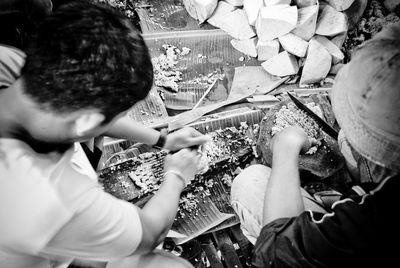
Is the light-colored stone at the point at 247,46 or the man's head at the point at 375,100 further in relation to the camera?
the light-colored stone at the point at 247,46

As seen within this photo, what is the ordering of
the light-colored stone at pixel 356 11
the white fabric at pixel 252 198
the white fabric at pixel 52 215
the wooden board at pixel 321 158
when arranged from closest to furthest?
the white fabric at pixel 52 215, the white fabric at pixel 252 198, the wooden board at pixel 321 158, the light-colored stone at pixel 356 11

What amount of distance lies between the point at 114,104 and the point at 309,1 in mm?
2667

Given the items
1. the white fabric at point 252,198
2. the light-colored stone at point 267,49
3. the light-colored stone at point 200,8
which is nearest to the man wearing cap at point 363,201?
the white fabric at point 252,198

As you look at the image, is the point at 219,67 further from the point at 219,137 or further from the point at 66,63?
the point at 66,63

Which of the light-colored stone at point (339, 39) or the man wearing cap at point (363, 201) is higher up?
the man wearing cap at point (363, 201)

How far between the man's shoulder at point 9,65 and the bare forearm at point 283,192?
126 cm

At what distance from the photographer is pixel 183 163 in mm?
1713

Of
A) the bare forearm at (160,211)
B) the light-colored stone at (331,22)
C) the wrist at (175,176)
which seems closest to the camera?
the bare forearm at (160,211)

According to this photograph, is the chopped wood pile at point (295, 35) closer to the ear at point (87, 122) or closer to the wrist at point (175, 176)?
the wrist at point (175, 176)

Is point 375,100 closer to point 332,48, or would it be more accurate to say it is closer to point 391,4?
point 332,48

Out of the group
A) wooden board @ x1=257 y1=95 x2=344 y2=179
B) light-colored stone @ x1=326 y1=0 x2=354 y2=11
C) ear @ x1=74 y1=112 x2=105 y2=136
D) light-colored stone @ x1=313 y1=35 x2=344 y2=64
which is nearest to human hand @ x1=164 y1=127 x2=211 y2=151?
wooden board @ x1=257 y1=95 x2=344 y2=179

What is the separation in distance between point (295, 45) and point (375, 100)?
2093 mm

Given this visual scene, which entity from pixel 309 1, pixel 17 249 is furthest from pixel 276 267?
pixel 309 1

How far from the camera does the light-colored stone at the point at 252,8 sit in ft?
10.4
